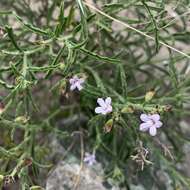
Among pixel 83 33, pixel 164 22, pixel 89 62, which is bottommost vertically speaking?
pixel 89 62

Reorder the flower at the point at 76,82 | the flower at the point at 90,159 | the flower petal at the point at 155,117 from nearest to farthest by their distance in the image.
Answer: the flower petal at the point at 155,117 < the flower at the point at 76,82 < the flower at the point at 90,159

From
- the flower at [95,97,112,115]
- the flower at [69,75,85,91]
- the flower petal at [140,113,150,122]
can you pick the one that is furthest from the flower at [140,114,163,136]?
the flower at [69,75,85,91]

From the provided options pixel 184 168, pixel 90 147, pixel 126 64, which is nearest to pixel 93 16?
pixel 126 64

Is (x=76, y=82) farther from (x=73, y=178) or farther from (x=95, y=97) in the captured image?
(x=73, y=178)

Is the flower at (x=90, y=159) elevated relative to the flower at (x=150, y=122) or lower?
lower

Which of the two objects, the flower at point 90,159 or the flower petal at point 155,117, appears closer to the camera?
the flower petal at point 155,117

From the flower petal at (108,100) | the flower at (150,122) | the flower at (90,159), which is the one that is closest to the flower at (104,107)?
the flower petal at (108,100)

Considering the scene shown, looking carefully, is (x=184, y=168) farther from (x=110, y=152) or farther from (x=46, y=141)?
(x=46, y=141)

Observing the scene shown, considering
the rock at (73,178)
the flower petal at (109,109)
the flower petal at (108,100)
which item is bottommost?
the rock at (73,178)

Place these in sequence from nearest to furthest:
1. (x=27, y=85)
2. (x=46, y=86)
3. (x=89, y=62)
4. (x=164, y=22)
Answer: (x=27, y=85)
(x=164, y=22)
(x=89, y=62)
(x=46, y=86)

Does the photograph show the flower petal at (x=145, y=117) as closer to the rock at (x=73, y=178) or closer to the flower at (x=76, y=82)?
the flower at (x=76, y=82)
